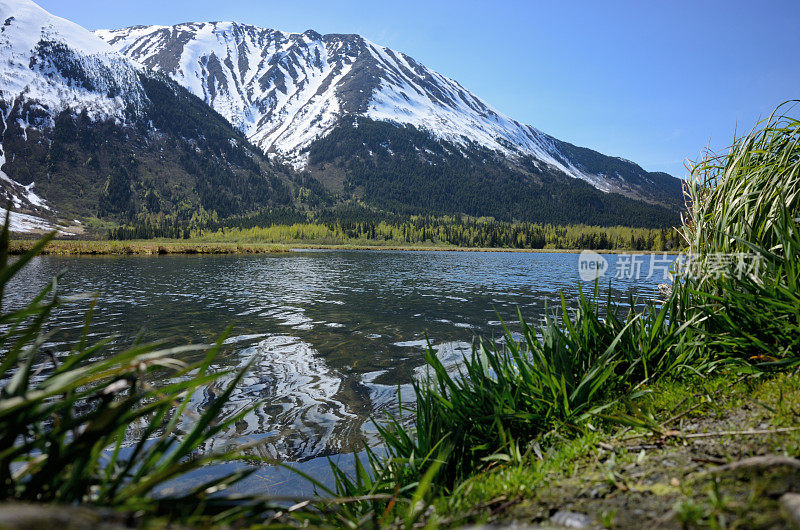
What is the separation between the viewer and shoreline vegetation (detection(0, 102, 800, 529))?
1367mm

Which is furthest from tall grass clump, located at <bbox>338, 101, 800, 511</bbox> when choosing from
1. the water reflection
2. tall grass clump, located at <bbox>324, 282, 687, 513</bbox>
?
the water reflection

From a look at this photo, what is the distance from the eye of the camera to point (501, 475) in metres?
2.39

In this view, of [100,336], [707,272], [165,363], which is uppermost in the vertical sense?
[707,272]

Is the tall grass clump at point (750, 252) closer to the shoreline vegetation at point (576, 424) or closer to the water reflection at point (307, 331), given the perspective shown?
the shoreline vegetation at point (576, 424)

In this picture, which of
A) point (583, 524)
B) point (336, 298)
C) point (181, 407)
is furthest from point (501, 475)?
point (336, 298)

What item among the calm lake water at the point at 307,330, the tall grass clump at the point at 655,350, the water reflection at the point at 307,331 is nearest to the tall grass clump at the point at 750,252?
the tall grass clump at the point at 655,350

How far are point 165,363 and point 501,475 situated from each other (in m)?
1.93

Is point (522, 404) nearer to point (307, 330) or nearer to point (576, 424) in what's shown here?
point (576, 424)

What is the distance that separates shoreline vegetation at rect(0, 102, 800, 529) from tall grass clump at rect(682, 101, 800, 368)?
0.06 feet

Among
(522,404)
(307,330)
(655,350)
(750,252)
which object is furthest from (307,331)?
(750,252)

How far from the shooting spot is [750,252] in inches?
143

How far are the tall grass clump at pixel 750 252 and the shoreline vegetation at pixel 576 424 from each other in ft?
0.06

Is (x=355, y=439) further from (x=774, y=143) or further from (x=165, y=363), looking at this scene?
(x=774, y=143)

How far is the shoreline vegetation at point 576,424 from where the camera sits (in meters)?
1.37
